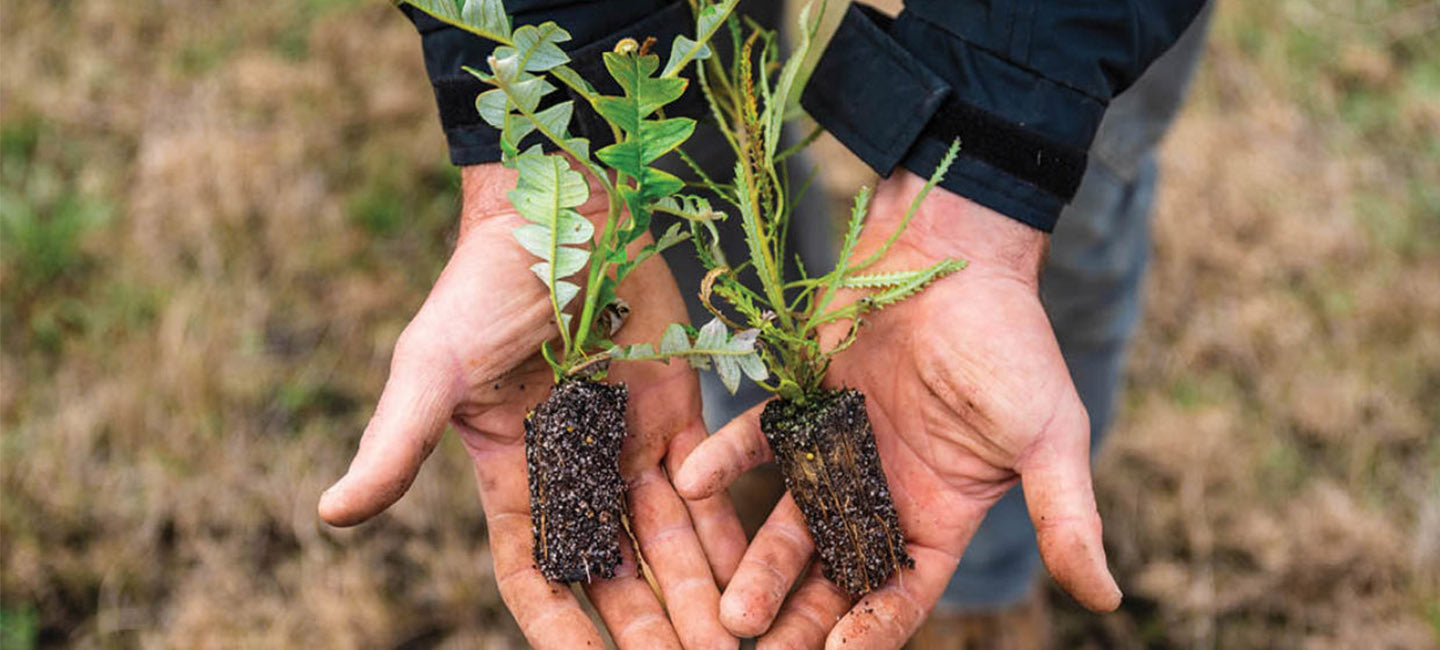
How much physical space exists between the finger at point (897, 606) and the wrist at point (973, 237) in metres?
0.49

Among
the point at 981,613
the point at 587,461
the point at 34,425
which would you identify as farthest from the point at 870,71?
the point at 34,425

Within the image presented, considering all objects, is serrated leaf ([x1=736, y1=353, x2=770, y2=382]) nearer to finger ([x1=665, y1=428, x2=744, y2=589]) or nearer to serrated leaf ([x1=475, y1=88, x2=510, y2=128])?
finger ([x1=665, y1=428, x2=744, y2=589])

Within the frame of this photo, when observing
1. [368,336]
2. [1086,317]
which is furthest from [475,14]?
[368,336]

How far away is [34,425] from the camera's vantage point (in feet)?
9.79

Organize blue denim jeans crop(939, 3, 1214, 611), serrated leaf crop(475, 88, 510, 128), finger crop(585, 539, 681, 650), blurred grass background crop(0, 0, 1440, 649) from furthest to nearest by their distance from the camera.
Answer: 1. blurred grass background crop(0, 0, 1440, 649)
2. blue denim jeans crop(939, 3, 1214, 611)
3. finger crop(585, 539, 681, 650)
4. serrated leaf crop(475, 88, 510, 128)

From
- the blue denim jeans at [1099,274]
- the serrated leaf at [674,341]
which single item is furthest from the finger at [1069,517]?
the blue denim jeans at [1099,274]

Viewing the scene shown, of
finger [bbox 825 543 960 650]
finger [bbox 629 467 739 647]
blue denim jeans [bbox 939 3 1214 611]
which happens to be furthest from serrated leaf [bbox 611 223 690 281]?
blue denim jeans [bbox 939 3 1214 611]

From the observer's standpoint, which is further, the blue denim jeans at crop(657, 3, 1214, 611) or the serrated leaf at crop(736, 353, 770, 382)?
the blue denim jeans at crop(657, 3, 1214, 611)

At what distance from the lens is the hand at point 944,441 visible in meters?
1.75

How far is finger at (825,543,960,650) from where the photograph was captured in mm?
Answer: 1734

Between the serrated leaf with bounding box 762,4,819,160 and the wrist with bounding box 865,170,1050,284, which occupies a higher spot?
the serrated leaf with bounding box 762,4,819,160

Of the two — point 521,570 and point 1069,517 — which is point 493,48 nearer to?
point 521,570

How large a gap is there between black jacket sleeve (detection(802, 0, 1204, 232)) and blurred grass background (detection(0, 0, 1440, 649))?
2.97 feet

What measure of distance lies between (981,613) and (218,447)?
2.02 meters
